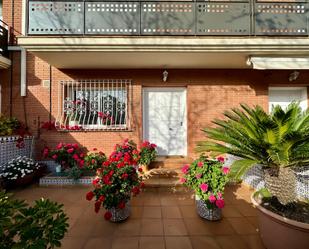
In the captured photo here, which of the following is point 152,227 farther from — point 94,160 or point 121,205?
point 94,160

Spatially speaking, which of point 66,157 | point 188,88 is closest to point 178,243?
point 66,157

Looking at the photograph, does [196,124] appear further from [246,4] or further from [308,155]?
[308,155]

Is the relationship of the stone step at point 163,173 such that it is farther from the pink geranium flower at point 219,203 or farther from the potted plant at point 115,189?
the pink geranium flower at point 219,203

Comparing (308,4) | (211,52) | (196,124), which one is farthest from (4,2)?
(308,4)

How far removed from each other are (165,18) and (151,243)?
5106 millimetres

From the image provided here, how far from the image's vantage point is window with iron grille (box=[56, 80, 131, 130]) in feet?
22.0

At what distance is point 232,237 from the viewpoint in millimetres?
3125

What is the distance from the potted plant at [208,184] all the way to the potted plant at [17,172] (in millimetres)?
4393

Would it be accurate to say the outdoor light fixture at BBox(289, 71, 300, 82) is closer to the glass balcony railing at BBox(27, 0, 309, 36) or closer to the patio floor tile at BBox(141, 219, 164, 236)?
the glass balcony railing at BBox(27, 0, 309, 36)

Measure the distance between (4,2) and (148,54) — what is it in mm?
5450

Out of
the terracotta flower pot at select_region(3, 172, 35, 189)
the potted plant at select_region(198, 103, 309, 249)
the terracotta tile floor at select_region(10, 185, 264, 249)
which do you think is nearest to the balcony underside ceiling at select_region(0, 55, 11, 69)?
the terracotta flower pot at select_region(3, 172, 35, 189)

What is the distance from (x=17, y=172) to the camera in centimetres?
536

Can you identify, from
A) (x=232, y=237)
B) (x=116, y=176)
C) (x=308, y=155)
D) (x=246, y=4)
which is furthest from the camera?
(x=246, y=4)

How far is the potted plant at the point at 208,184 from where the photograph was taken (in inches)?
141
